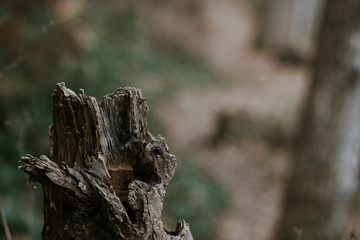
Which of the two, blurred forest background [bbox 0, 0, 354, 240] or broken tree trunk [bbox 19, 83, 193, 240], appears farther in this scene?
blurred forest background [bbox 0, 0, 354, 240]

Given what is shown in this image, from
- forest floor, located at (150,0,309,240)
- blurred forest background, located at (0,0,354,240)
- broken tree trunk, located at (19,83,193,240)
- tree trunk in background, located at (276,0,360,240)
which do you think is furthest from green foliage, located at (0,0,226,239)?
broken tree trunk, located at (19,83,193,240)

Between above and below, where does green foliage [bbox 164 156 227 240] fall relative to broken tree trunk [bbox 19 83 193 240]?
below

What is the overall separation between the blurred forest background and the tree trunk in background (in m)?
0.74

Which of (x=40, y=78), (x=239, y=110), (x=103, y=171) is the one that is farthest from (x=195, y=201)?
(x=103, y=171)

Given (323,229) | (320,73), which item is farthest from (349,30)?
(323,229)

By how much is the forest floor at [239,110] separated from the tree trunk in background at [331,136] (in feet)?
4.37

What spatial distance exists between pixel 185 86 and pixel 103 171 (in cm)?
1030

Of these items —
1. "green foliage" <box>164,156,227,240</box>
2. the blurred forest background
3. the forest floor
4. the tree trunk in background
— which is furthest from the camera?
the forest floor

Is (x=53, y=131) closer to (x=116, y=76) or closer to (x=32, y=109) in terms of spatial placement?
(x=32, y=109)

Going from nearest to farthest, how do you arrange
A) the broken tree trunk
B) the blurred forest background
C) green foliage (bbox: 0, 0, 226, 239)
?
1. the broken tree trunk
2. green foliage (bbox: 0, 0, 226, 239)
3. the blurred forest background

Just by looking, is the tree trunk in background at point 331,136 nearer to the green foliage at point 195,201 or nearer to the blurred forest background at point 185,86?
the blurred forest background at point 185,86

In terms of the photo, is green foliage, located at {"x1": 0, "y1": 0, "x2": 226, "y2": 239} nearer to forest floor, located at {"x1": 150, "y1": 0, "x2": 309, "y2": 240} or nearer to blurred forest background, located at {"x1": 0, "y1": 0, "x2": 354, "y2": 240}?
blurred forest background, located at {"x1": 0, "y1": 0, "x2": 354, "y2": 240}

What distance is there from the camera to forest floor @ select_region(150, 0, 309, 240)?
6.75m

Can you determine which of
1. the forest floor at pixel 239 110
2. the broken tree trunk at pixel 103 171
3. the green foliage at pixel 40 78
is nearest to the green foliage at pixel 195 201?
the green foliage at pixel 40 78
